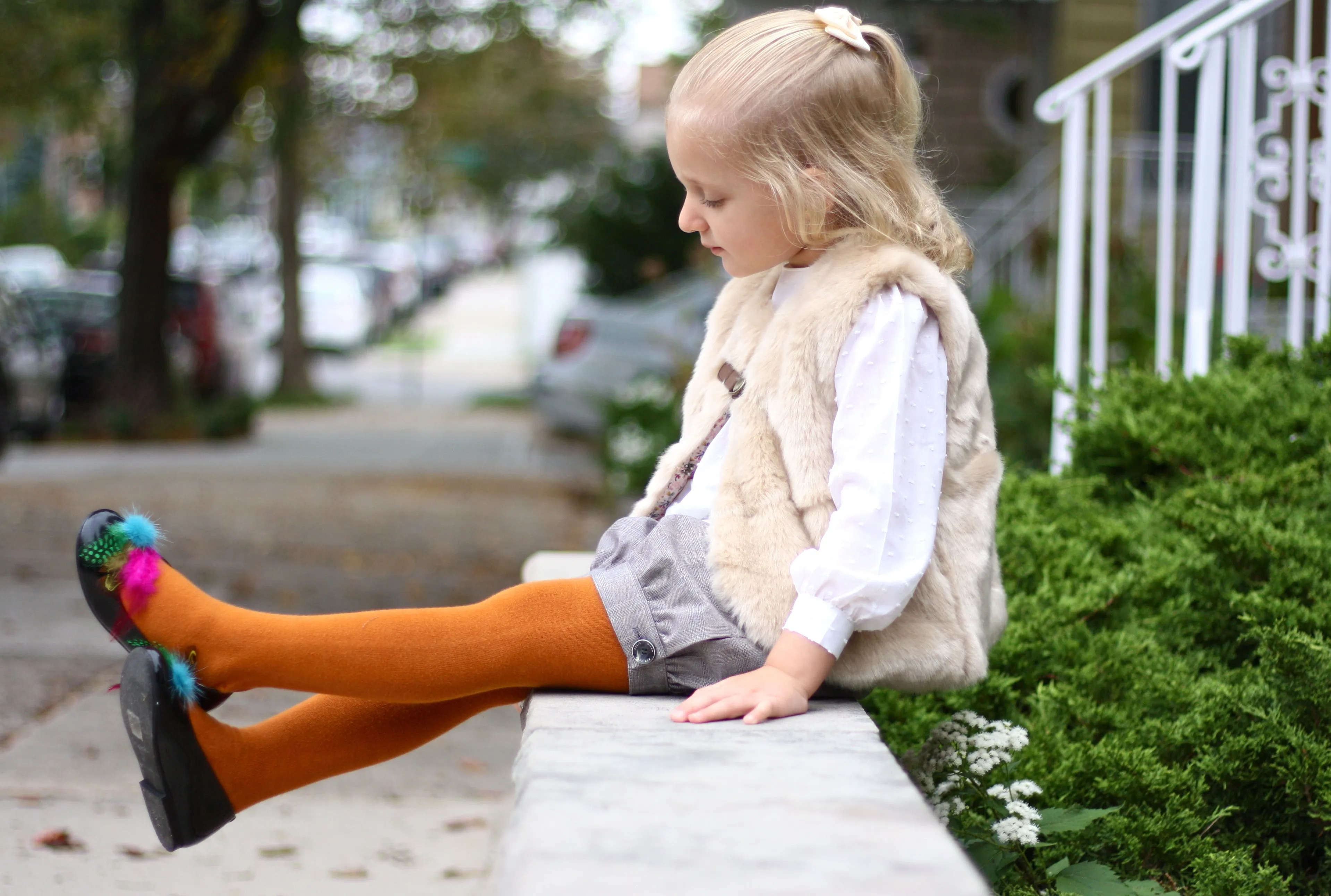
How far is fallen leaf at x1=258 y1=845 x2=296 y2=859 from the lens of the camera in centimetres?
311

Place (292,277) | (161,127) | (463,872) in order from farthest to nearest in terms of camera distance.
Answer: (292,277), (161,127), (463,872)

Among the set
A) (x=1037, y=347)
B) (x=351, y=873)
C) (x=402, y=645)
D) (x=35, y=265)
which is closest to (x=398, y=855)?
(x=351, y=873)

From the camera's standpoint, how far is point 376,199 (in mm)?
53531

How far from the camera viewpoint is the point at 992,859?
215cm

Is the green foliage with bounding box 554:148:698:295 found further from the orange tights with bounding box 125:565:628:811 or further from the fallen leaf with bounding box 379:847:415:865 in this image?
the orange tights with bounding box 125:565:628:811

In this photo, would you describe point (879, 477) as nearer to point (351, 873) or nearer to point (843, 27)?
point (843, 27)

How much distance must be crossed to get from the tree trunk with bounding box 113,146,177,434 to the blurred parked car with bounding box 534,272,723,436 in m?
3.42

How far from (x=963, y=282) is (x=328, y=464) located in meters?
9.43

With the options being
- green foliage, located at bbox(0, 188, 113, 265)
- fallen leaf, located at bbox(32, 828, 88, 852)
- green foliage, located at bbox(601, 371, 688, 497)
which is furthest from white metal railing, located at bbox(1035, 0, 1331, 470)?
green foliage, located at bbox(0, 188, 113, 265)

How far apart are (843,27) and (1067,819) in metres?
1.23

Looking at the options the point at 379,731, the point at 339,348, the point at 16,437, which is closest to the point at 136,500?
the point at 16,437

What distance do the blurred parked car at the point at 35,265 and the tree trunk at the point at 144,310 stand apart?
7.12 m

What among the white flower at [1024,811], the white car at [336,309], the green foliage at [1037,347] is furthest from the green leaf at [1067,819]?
the white car at [336,309]

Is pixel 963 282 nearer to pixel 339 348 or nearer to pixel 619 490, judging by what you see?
pixel 619 490
